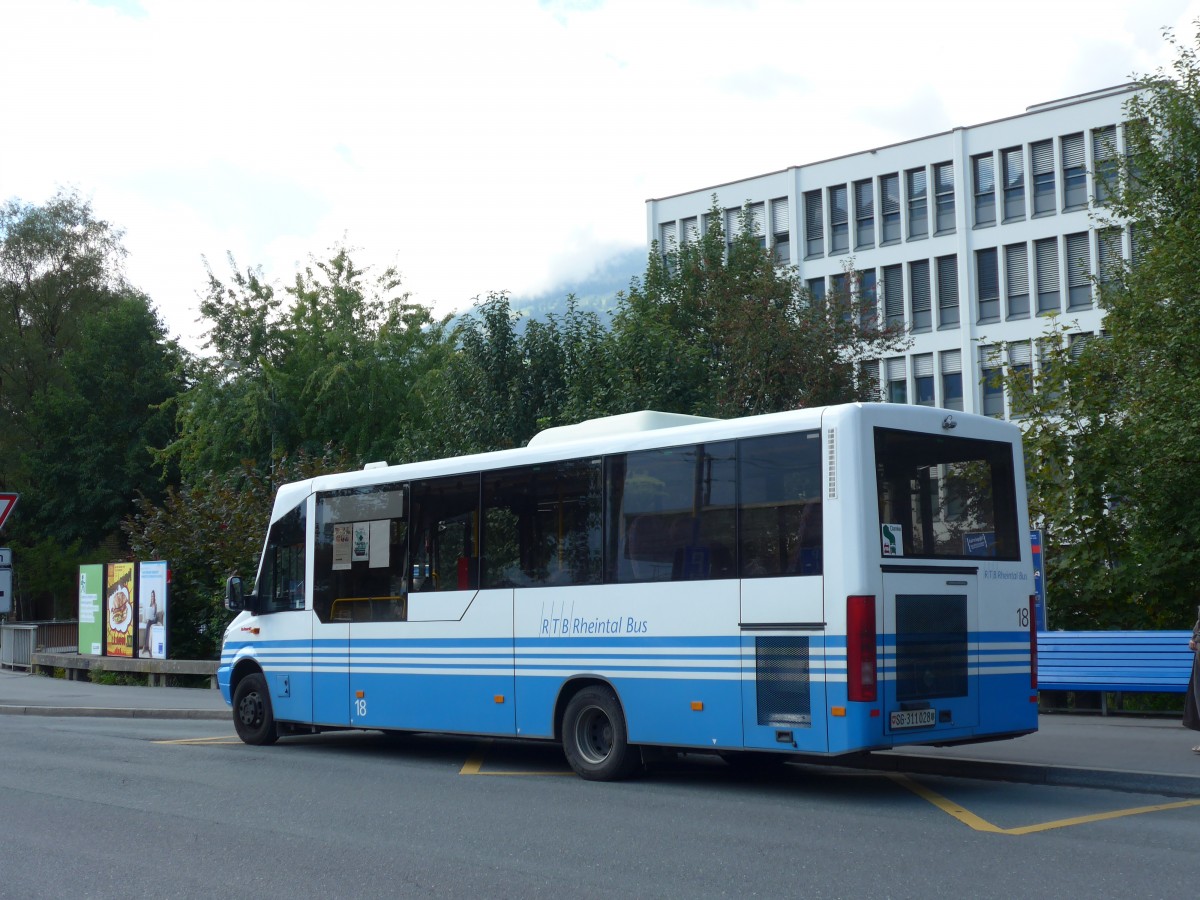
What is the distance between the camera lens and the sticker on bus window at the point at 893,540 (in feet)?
34.2

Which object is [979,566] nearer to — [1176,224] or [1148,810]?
[1148,810]

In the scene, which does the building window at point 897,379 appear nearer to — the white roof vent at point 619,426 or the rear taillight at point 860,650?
the white roof vent at point 619,426

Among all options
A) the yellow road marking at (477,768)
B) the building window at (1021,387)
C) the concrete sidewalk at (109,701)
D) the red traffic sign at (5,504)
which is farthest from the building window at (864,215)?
the yellow road marking at (477,768)

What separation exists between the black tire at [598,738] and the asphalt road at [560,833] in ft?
0.68

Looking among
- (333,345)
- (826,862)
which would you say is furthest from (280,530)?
(333,345)

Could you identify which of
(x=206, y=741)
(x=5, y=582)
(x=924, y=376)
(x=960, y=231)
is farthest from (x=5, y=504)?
(x=924, y=376)

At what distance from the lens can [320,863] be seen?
8.09 m

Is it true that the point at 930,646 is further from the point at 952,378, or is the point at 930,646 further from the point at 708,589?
the point at 952,378

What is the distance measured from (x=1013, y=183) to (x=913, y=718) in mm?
45229

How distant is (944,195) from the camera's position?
53.7m

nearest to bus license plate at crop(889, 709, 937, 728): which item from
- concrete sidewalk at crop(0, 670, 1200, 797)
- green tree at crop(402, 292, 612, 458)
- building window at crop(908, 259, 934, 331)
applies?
concrete sidewalk at crop(0, 670, 1200, 797)

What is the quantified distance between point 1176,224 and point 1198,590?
4.61 meters

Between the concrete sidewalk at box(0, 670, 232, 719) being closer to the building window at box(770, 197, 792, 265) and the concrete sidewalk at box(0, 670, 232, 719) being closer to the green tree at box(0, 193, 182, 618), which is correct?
the green tree at box(0, 193, 182, 618)

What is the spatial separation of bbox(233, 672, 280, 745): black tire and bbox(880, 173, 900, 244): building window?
43661 millimetres
